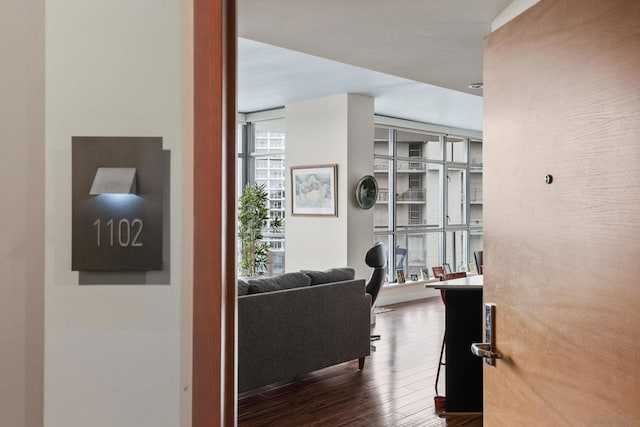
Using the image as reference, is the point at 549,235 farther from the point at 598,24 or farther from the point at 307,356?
the point at 307,356

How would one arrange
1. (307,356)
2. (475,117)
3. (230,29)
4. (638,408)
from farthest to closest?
(475,117) < (307,356) < (230,29) < (638,408)

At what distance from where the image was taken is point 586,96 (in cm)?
117

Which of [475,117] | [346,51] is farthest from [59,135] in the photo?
[475,117]

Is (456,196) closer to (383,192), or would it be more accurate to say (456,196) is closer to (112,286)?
(383,192)

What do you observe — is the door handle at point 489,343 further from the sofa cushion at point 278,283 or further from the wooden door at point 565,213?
the sofa cushion at point 278,283

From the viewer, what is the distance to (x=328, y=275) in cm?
461

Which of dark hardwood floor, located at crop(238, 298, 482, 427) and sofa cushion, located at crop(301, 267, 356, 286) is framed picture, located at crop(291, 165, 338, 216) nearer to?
dark hardwood floor, located at crop(238, 298, 482, 427)

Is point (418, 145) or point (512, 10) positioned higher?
point (418, 145)

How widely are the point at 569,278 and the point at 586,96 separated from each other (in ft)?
1.31

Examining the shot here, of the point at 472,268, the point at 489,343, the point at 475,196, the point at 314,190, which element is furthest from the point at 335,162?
the point at 489,343

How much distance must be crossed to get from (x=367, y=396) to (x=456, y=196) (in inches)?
253

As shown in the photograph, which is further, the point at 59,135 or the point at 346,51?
the point at 346,51

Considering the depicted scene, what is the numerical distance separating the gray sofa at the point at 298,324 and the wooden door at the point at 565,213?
2.43 m

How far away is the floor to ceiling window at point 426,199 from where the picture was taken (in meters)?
8.58
